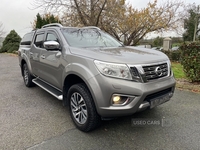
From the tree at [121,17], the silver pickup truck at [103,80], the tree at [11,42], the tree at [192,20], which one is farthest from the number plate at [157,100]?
the tree at [192,20]

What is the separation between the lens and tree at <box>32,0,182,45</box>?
10711mm

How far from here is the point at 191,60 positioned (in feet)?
16.9

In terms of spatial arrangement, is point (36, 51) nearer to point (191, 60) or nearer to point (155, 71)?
point (155, 71)

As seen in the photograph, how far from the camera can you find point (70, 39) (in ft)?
10.7

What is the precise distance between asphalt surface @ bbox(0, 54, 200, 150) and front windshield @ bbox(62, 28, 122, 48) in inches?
58.1

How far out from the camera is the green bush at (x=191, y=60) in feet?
16.4

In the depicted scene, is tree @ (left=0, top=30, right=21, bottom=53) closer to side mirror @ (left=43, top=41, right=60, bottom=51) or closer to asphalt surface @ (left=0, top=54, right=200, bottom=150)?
asphalt surface @ (left=0, top=54, right=200, bottom=150)

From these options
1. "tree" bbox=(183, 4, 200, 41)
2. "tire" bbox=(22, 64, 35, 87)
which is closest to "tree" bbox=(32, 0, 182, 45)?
"tire" bbox=(22, 64, 35, 87)

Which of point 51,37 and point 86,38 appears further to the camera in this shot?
point 51,37

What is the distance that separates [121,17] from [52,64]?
10.3 meters

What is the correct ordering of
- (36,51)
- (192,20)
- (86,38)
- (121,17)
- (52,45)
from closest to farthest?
(52,45) → (86,38) → (36,51) → (121,17) → (192,20)

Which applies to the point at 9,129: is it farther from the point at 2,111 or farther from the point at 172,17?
the point at 172,17

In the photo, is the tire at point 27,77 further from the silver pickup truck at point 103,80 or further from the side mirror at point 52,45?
the side mirror at point 52,45

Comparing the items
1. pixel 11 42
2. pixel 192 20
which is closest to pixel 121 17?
pixel 11 42
